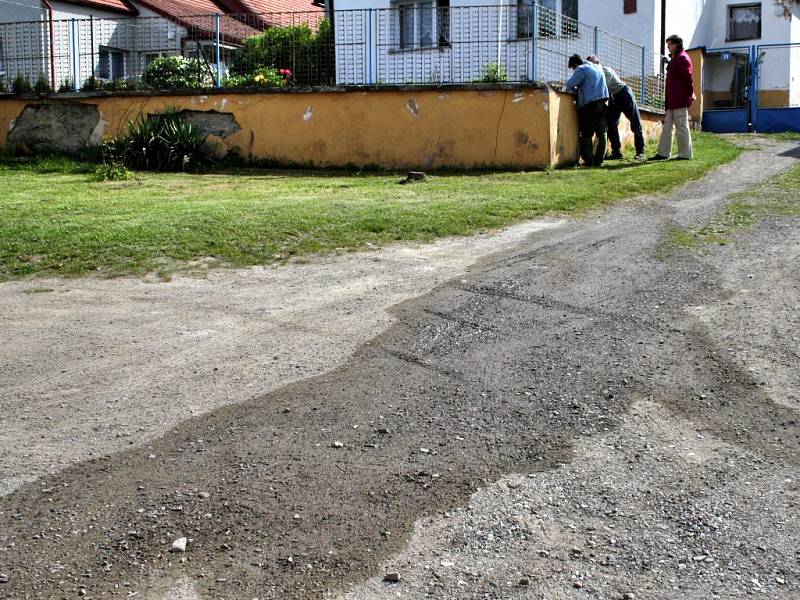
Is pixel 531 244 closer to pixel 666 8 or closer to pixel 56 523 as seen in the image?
pixel 56 523

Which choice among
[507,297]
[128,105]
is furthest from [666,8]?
[507,297]

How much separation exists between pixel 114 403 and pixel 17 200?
285 inches

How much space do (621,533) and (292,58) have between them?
1422cm

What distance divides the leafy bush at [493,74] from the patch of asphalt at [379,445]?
950cm

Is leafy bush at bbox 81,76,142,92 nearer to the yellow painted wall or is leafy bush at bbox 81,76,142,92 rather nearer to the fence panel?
the yellow painted wall

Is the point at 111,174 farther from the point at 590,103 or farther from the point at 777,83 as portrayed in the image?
the point at 777,83

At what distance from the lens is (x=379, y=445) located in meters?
4.34

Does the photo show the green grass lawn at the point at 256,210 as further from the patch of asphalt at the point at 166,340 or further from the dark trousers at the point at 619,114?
the dark trousers at the point at 619,114

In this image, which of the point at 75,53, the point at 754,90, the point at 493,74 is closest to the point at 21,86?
the point at 75,53

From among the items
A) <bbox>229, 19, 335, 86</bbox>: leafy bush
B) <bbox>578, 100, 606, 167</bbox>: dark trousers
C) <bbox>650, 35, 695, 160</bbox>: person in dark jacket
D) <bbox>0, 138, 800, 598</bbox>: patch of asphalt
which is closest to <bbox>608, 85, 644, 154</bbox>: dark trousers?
<bbox>578, 100, 606, 167</bbox>: dark trousers

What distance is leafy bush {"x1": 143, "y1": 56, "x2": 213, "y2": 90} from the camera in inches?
662

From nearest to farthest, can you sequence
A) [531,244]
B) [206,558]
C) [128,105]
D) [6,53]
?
[206,558] → [531,244] → [128,105] → [6,53]

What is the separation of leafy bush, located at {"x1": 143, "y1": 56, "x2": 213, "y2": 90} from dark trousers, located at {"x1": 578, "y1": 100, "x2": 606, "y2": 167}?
21.3ft

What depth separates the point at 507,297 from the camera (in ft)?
22.1
